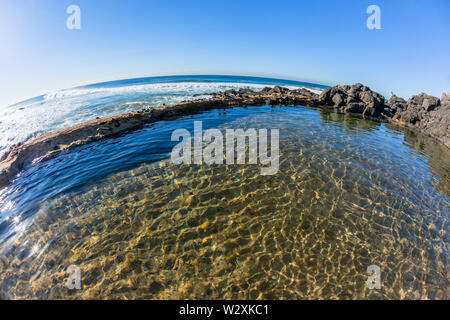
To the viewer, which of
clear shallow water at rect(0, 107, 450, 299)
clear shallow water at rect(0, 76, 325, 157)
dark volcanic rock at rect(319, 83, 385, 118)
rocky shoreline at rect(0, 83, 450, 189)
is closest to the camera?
clear shallow water at rect(0, 107, 450, 299)

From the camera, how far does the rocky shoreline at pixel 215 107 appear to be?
33.9ft

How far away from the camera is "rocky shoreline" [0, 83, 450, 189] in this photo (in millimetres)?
10340

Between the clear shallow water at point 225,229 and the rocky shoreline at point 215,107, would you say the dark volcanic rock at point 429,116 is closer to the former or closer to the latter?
the rocky shoreline at point 215,107

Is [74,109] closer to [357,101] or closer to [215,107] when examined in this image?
[215,107]

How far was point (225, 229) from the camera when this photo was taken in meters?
5.15

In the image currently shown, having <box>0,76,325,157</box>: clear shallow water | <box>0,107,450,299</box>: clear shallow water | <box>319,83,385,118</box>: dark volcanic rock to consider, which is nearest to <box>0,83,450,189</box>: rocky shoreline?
<box>319,83,385,118</box>: dark volcanic rock

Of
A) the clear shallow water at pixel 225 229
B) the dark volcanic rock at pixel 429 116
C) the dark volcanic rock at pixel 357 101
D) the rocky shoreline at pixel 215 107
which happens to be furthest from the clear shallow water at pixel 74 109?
the dark volcanic rock at pixel 429 116

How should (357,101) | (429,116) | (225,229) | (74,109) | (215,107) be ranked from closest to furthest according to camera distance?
(225,229) < (429,116) < (215,107) < (357,101) < (74,109)

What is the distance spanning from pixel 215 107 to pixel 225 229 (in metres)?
18.4

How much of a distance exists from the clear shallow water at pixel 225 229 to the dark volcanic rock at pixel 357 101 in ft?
53.2

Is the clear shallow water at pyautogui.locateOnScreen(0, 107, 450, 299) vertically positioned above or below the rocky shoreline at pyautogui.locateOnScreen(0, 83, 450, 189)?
below

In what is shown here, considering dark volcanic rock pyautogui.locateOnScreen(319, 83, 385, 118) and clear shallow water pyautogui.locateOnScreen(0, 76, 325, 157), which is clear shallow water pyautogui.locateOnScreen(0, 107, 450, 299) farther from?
dark volcanic rock pyautogui.locateOnScreen(319, 83, 385, 118)

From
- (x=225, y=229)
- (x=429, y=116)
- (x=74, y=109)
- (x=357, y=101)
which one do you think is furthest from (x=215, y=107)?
(x=429, y=116)
